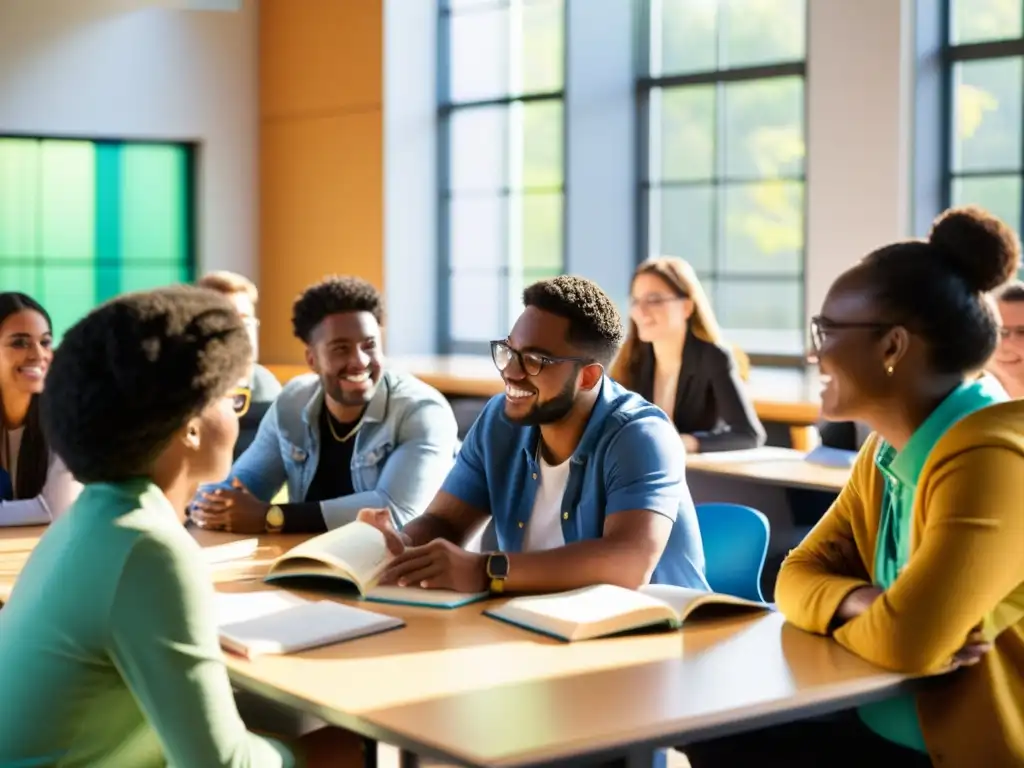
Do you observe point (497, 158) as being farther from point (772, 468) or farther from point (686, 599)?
point (686, 599)

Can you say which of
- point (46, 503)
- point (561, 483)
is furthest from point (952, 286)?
point (46, 503)

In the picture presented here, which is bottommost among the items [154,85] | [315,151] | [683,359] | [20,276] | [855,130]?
[683,359]

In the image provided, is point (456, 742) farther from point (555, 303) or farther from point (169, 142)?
point (169, 142)

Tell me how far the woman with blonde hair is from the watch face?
3065mm

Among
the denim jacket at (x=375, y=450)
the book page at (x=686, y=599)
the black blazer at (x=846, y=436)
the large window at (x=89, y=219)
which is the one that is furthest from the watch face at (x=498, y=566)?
the large window at (x=89, y=219)

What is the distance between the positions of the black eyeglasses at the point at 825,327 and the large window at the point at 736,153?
5274mm

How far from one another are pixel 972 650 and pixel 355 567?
1.15m

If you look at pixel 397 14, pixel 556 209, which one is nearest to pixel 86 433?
pixel 556 209

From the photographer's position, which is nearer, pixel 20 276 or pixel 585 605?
pixel 585 605

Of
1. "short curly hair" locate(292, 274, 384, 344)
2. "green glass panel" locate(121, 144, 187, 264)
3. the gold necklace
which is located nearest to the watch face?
the gold necklace

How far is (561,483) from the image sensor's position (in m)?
3.11

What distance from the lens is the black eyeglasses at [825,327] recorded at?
7.77ft

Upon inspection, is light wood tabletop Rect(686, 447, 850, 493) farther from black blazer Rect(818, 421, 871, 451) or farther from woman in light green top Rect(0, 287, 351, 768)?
woman in light green top Rect(0, 287, 351, 768)

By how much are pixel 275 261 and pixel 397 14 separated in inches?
74.7
